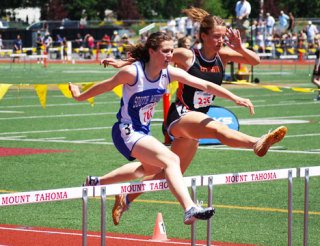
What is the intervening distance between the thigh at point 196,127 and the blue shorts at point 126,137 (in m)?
0.98

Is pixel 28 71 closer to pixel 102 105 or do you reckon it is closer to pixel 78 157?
pixel 102 105

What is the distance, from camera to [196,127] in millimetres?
10562

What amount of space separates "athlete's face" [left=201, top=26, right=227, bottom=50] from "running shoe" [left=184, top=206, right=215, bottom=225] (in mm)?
2671

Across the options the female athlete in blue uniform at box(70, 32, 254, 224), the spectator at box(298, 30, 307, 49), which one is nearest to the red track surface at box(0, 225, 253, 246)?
the female athlete in blue uniform at box(70, 32, 254, 224)

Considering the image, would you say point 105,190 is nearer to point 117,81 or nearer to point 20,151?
→ point 117,81

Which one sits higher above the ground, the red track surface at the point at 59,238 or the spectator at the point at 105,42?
the red track surface at the point at 59,238

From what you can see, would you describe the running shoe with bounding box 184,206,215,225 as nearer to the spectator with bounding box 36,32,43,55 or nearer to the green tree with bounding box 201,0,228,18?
the spectator with bounding box 36,32,43,55

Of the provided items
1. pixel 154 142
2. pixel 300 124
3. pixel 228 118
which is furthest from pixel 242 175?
pixel 300 124

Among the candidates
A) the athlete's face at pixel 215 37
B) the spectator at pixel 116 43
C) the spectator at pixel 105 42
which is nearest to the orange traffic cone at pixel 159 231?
the athlete's face at pixel 215 37

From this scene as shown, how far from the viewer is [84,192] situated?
800cm

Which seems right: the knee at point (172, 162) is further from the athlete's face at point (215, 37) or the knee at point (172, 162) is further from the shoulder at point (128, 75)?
the athlete's face at point (215, 37)

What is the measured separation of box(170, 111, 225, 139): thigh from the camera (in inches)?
415

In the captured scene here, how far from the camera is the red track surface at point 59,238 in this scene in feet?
36.2

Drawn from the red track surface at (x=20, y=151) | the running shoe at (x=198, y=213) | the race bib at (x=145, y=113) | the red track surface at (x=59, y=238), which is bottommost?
the red track surface at (x=20, y=151)
